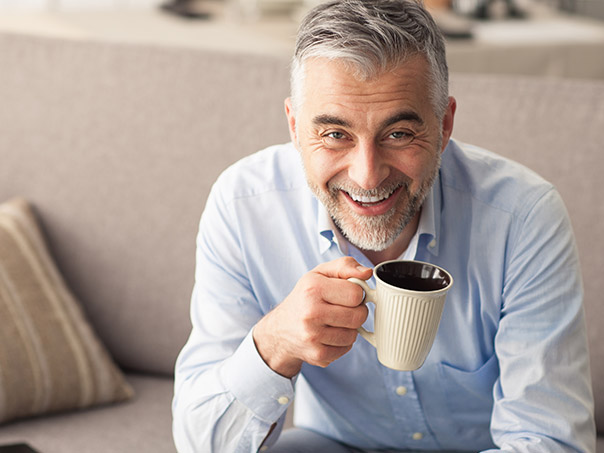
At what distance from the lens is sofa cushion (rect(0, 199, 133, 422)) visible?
161cm

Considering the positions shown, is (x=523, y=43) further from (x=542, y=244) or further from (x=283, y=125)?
(x=542, y=244)

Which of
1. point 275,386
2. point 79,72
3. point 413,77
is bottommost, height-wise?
point 275,386

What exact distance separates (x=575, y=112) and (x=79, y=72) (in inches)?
45.1

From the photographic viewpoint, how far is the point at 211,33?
3109 millimetres

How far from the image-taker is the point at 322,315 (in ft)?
3.46

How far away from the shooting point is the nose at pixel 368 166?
112 cm

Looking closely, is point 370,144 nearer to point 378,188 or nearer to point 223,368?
point 378,188

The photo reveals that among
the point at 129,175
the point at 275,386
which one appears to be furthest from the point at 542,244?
the point at 129,175

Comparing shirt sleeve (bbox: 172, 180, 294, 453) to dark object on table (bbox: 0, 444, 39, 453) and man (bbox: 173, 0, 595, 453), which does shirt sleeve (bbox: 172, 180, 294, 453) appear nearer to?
man (bbox: 173, 0, 595, 453)

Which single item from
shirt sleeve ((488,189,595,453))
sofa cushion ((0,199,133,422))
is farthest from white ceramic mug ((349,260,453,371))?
sofa cushion ((0,199,133,422))

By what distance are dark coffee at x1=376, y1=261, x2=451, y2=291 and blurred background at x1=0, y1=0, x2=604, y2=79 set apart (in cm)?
185

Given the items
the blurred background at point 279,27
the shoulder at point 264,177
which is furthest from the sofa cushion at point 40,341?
the blurred background at point 279,27

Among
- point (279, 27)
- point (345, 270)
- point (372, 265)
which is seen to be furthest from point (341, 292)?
point (279, 27)

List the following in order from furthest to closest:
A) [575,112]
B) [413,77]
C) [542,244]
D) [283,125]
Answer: [283,125] → [575,112] → [542,244] → [413,77]
